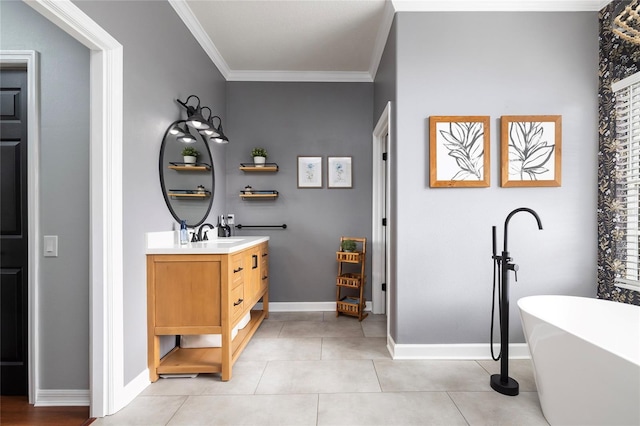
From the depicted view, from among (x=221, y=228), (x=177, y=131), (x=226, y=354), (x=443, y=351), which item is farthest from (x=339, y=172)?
(x=226, y=354)

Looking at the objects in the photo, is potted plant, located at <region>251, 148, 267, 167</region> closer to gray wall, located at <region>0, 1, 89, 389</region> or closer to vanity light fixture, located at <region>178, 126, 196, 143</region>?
vanity light fixture, located at <region>178, 126, 196, 143</region>

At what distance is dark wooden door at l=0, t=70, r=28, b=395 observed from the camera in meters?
1.94

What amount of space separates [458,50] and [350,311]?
2.79 meters

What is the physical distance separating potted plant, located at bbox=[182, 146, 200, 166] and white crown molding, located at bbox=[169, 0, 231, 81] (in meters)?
1.10

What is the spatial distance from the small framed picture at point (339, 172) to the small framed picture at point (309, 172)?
5.2 inches

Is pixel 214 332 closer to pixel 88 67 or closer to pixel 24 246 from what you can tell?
pixel 24 246

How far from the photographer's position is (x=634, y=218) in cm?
223

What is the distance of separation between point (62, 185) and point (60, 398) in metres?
1.31

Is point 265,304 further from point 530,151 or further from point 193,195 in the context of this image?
point 530,151

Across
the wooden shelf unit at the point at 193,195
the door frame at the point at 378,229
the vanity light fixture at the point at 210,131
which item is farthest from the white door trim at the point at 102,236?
the door frame at the point at 378,229

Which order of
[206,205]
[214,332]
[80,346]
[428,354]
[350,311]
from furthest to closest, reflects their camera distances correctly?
[350,311] < [206,205] < [428,354] < [214,332] < [80,346]

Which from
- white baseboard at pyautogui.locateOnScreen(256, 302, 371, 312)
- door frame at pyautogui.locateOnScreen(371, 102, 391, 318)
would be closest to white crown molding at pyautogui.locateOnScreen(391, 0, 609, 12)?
door frame at pyautogui.locateOnScreen(371, 102, 391, 318)

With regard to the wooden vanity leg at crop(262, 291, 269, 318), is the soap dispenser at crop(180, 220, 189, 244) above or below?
above

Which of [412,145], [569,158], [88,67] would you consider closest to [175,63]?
[88,67]
